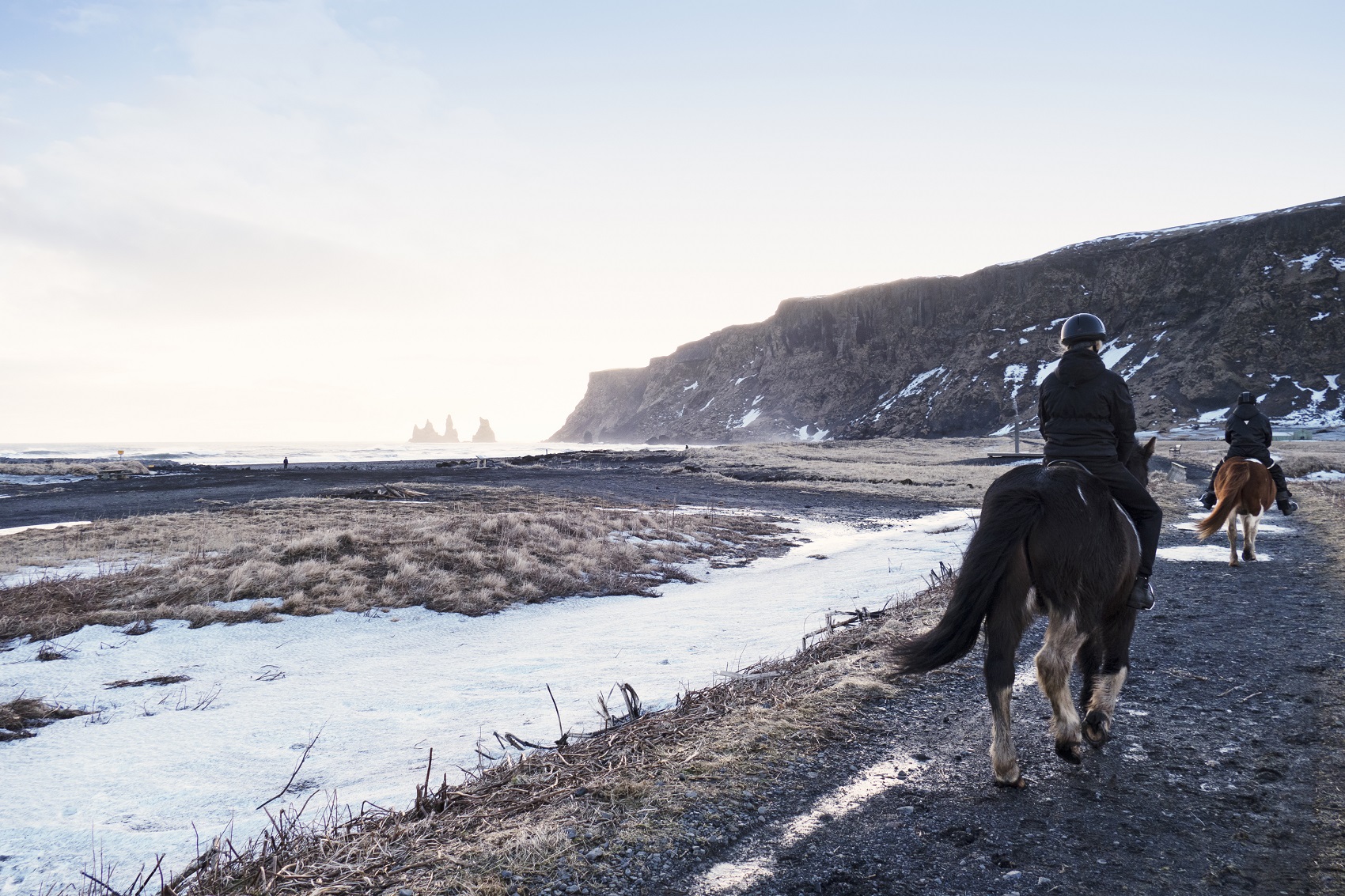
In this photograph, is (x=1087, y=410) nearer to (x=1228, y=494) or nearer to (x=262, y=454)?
(x=1228, y=494)

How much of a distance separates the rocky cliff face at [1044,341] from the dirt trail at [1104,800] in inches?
3099

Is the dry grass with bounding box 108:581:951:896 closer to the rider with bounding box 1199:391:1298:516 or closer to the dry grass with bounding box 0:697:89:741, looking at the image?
the dry grass with bounding box 0:697:89:741

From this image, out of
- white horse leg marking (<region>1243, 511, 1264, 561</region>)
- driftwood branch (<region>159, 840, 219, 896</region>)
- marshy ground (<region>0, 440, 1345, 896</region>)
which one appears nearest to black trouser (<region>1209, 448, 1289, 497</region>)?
white horse leg marking (<region>1243, 511, 1264, 561</region>)

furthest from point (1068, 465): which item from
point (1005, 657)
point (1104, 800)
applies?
point (1104, 800)

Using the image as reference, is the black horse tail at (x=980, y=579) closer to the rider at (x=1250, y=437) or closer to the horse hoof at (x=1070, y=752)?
the horse hoof at (x=1070, y=752)

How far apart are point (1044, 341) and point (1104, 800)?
109343mm

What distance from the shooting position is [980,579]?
150 inches

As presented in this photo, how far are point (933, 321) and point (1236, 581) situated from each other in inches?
4608

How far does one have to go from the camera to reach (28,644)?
771 cm

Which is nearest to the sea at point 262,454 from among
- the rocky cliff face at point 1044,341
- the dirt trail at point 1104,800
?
the rocky cliff face at point 1044,341

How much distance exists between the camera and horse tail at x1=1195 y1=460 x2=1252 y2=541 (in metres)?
10.7

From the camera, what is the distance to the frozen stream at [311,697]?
4.36 meters

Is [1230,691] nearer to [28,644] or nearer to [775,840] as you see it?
[775,840]

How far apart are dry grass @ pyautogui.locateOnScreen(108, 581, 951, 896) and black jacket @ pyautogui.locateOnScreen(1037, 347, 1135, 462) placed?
2.27 meters
